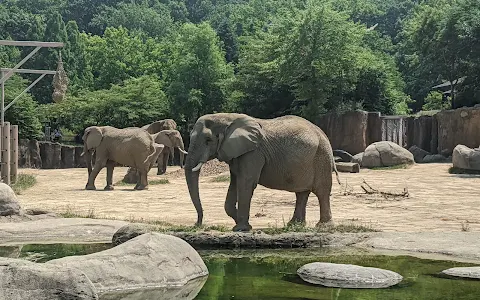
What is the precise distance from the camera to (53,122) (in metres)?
46.0

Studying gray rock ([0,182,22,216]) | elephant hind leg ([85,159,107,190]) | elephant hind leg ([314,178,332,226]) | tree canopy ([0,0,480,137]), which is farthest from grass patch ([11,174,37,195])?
elephant hind leg ([314,178,332,226])

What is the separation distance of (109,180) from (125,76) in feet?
122

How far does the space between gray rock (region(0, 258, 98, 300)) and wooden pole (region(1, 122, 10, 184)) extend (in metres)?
13.7

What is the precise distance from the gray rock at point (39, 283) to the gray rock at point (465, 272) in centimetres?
419

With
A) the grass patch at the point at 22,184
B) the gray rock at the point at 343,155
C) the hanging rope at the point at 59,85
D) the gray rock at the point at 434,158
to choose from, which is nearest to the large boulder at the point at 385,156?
the gray rock at the point at 343,155

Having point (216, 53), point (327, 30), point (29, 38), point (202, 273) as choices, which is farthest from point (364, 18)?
point (202, 273)

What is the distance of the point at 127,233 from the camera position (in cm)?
1146

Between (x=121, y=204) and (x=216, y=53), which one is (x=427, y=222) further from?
(x=216, y=53)

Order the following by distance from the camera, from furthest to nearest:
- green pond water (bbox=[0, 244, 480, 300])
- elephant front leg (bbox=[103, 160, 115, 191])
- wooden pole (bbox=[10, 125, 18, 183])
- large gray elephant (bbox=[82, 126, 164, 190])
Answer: large gray elephant (bbox=[82, 126, 164, 190]) → elephant front leg (bbox=[103, 160, 115, 191]) → wooden pole (bbox=[10, 125, 18, 183]) → green pond water (bbox=[0, 244, 480, 300])

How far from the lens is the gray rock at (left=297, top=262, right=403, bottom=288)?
911cm

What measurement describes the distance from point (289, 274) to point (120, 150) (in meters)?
14.0

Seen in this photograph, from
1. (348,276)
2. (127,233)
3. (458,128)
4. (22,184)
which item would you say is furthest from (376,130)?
(348,276)

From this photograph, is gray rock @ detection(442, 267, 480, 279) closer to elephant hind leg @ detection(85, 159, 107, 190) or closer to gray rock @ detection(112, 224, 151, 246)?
gray rock @ detection(112, 224, 151, 246)

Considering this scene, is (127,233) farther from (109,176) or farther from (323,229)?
(109,176)
